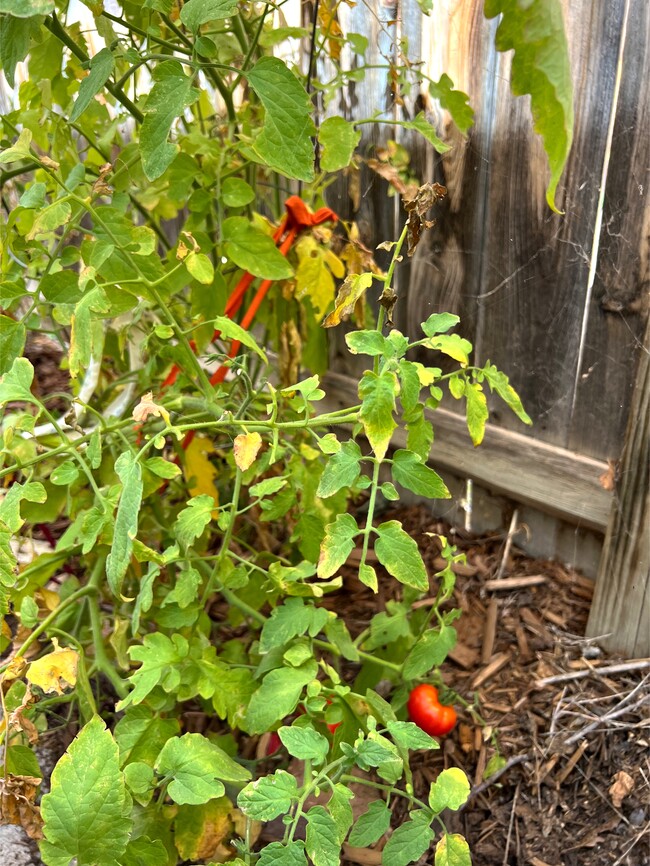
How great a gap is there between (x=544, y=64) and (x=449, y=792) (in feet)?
2.88

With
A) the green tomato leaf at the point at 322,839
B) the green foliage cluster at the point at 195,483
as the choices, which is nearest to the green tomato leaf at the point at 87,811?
the green foliage cluster at the point at 195,483

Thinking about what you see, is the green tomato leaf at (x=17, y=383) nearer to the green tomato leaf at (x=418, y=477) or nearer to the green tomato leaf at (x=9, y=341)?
the green tomato leaf at (x=9, y=341)

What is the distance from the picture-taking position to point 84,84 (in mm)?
999

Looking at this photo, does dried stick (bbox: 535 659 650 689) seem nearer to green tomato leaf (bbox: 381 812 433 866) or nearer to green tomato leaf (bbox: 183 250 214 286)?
green tomato leaf (bbox: 381 812 433 866)

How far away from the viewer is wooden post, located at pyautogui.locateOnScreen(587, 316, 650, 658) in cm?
159

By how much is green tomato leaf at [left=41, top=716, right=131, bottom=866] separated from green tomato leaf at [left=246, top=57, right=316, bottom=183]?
2.57 feet

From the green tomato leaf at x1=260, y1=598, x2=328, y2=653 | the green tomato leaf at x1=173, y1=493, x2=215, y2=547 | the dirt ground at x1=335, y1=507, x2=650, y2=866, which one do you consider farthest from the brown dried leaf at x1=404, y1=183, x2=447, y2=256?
the dirt ground at x1=335, y1=507, x2=650, y2=866

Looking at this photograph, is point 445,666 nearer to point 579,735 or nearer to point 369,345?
point 579,735

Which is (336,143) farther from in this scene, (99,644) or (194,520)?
(99,644)

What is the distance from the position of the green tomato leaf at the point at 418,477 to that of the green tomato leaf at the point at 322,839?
44 cm

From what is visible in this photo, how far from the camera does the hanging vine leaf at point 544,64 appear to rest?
1.91ft

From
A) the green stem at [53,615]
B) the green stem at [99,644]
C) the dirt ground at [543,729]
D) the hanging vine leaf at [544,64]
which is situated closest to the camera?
the hanging vine leaf at [544,64]

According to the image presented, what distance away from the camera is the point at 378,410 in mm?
967

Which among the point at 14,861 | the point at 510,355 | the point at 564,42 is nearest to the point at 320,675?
the point at 14,861
